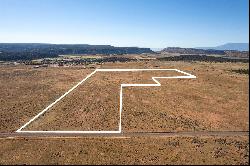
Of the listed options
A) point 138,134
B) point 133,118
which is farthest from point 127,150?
point 133,118

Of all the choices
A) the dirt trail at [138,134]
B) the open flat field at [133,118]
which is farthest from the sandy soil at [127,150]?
the dirt trail at [138,134]

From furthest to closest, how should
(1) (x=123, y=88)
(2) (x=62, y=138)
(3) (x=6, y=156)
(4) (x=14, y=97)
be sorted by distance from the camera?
1. (1) (x=123, y=88)
2. (4) (x=14, y=97)
3. (2) (x=62, y=138)
4. (3) (x=6, y=156)

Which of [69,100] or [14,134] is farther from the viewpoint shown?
[69,100]

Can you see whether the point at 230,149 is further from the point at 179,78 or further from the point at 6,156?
the point at 179,78

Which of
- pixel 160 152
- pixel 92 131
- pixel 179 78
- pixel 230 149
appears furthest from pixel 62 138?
pixel 179 78

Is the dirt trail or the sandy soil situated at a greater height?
the dirt trail

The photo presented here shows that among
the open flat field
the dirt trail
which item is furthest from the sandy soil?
the dirt trail

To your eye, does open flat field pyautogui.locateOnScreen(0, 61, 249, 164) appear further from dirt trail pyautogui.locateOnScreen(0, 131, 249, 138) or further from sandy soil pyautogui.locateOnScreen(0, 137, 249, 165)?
dirt trail pyautogui.locateOnScreen(0, 131, 249, 138)

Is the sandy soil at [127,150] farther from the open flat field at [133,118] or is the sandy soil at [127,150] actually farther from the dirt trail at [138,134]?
the dirt trail at [138,134]

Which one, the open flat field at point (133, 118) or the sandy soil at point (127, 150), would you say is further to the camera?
the open flat field at point (133, 118)
